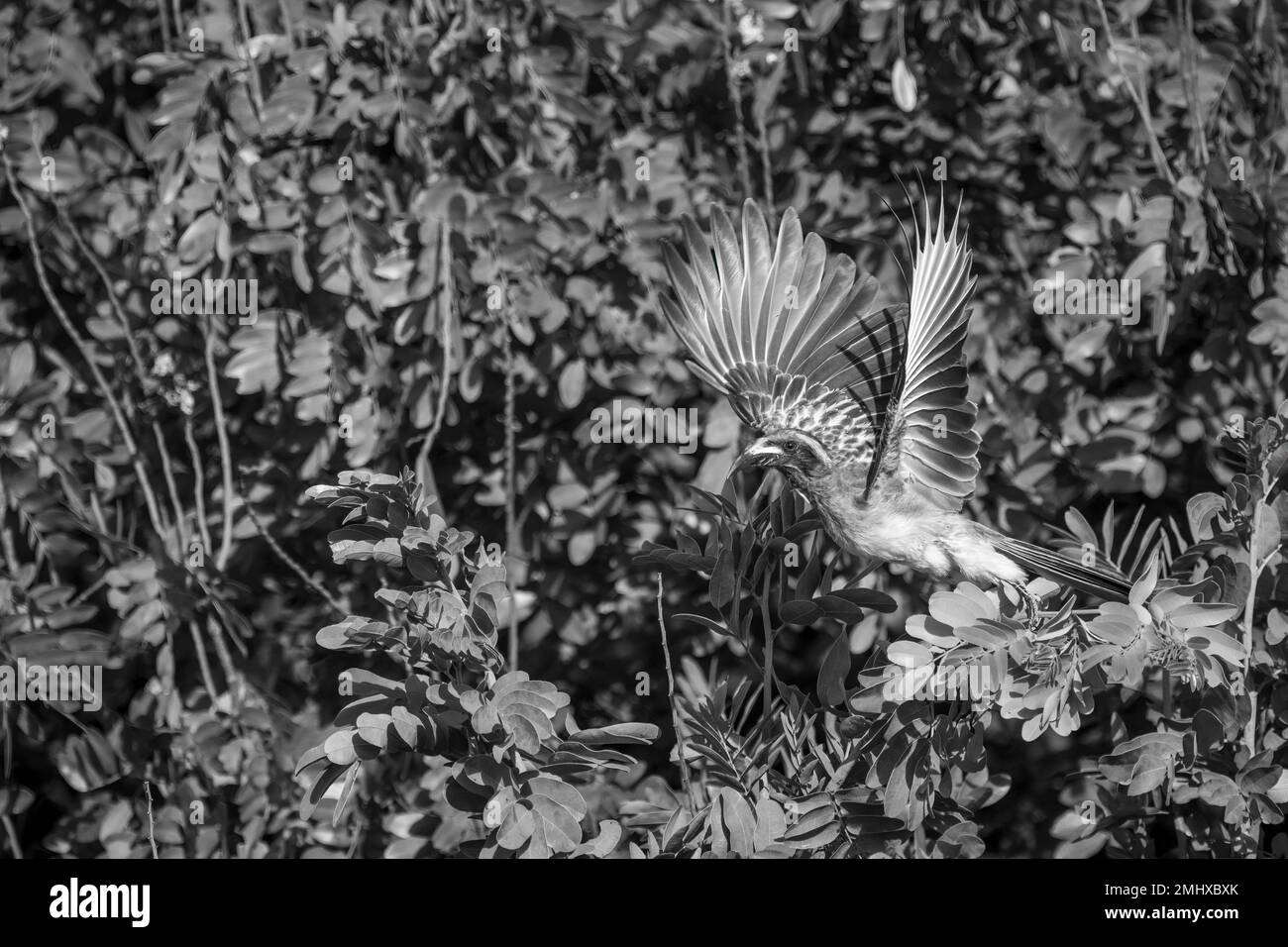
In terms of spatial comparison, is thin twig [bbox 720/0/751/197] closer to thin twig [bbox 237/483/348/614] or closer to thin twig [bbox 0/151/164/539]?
thin twig [bbox 237/483/348/614]

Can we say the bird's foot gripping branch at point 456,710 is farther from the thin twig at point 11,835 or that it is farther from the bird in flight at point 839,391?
the thin twig at point 11,835

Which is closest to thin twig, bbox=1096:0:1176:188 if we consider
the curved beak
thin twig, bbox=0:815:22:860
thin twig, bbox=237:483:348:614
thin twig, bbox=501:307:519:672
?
the curved beak

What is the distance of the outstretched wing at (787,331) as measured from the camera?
2139 mm

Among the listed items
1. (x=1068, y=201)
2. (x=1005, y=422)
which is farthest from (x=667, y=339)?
(x=1068, y=201)

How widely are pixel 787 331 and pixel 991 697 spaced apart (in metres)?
Result: 0.75

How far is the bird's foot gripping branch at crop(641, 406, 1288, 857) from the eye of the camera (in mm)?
1695

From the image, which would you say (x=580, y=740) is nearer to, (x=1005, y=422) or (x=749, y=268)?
(x=749, y=268)

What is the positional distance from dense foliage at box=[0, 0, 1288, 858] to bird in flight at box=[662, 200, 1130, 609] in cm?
13

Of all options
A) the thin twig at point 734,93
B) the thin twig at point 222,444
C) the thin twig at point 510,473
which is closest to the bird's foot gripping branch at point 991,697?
the thin twig at point 510,473

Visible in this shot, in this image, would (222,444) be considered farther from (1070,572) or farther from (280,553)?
(1070,572)

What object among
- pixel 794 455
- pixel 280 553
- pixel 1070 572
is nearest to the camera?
pixel 1070 572

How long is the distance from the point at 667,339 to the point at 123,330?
3.74ft

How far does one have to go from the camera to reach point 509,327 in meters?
2.60

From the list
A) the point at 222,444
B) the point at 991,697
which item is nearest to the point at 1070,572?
the point at 991,697
